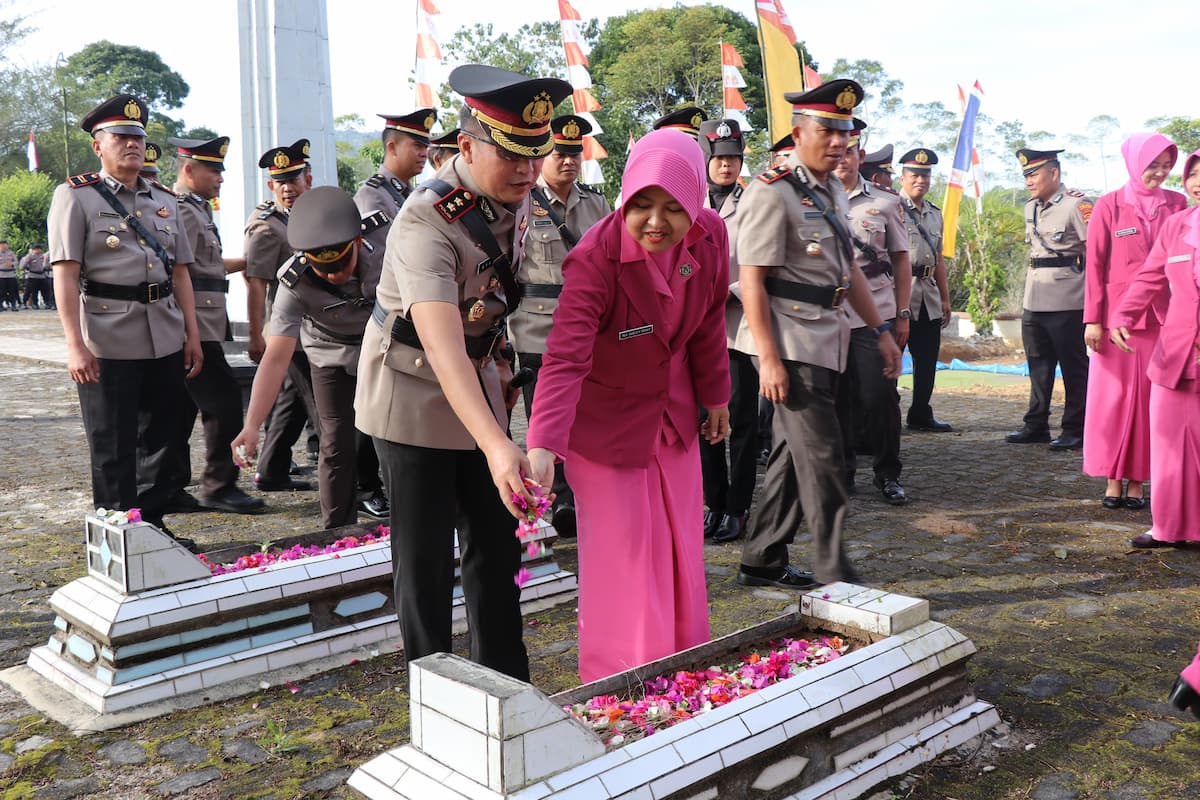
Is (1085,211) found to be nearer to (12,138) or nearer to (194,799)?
(194,799)

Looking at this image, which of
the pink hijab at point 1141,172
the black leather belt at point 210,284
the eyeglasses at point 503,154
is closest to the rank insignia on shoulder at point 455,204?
the eyeglasses at point 503,154

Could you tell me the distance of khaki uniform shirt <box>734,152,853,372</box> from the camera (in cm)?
460

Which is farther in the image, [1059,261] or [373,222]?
[1059,261]

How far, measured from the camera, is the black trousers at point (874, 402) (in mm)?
6945

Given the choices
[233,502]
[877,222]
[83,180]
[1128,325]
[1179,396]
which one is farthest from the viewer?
[877,222]

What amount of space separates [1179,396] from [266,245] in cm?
532

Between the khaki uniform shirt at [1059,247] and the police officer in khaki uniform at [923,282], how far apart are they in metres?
0.76

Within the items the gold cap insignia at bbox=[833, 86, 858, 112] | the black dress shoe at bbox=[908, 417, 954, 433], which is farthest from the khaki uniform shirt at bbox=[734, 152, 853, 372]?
the black dress shoe at bbox=[908, 417, 954, 433]

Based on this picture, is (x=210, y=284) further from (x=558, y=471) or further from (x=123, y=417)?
(x=558, y=471)

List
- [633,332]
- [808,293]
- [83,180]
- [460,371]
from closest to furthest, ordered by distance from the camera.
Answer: [460,371]
[633,332]
[808,293]
[83,180]

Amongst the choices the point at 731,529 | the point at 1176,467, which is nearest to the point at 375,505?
the point at 731,529

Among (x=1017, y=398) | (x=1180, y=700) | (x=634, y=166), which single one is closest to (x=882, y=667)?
(x=1180, y=700)

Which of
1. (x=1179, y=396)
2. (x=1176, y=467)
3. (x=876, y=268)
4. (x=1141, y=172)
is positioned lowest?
(x=1176, y=467)

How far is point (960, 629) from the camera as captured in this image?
436cm
